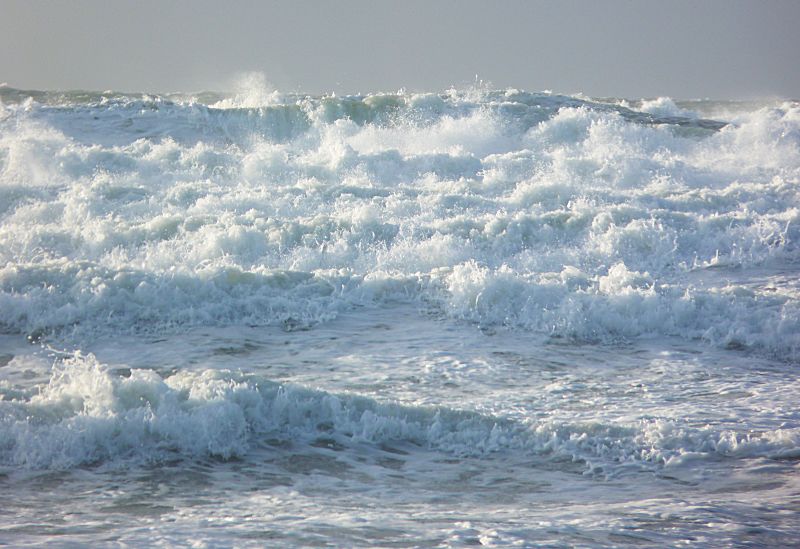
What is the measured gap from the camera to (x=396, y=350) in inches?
326

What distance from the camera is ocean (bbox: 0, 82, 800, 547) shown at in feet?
16.1

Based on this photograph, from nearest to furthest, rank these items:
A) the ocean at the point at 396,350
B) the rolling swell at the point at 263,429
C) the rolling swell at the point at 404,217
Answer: the ocean at the point at 396,350 → the rolling swell at the point at 263,429 → the rolling swell at the point at 404,217

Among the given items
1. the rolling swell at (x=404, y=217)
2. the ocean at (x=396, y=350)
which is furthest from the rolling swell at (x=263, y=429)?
the rolling swell at (x=404, y=217)

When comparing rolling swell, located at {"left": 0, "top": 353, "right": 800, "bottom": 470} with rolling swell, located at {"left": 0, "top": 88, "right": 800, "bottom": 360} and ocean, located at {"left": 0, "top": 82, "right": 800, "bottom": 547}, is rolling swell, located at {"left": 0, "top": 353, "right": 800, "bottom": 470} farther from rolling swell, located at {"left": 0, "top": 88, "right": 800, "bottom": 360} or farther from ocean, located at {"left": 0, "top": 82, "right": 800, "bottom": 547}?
rolling swell, located at {"left": 0, "top": 88, "right": 800, "bottom": 360}

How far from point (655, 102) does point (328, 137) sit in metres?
11.0

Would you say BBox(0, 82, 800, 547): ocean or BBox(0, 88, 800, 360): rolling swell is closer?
BBox(0, 82, 800, 547): ocean

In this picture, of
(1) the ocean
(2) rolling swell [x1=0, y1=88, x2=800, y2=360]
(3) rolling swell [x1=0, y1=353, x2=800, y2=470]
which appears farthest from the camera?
(2) rolling swell [x1=0, y1=88, x2=800, y2=360]

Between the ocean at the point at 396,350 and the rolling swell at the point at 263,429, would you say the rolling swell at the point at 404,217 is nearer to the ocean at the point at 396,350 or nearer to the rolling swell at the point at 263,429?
the ocean at the point at 396,350

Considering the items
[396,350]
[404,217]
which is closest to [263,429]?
[396,350]

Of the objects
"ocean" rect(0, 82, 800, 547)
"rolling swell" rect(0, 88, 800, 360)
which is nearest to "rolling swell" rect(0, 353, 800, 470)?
"ocean" rect(0, 82, 800, 547)

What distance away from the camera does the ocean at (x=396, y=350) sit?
4914 millimetres

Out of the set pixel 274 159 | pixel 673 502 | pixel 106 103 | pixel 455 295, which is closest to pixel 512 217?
pixel 455 295

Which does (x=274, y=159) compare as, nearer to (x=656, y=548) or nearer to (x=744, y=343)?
(x=744, y=343)

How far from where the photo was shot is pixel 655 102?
27594 mm
